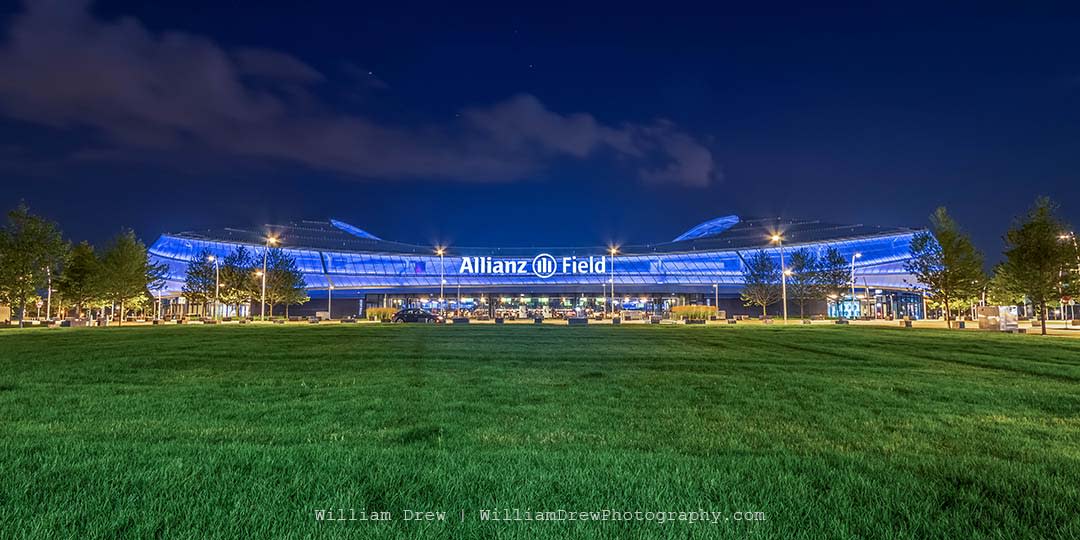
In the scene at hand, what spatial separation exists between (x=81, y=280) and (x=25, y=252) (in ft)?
18.6

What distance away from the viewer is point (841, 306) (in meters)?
83.2

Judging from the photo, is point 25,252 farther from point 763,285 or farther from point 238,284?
point 763,285

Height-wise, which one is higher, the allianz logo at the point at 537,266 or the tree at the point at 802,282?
the allianz logo at the point at 537,266

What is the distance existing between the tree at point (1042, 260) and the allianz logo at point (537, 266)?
7309 cm

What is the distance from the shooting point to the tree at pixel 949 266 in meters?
40.1

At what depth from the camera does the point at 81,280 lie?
4544 centimetres

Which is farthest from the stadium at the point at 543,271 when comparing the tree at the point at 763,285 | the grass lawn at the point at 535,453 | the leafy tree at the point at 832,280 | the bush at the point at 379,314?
the grass lawn at the point at 535,453

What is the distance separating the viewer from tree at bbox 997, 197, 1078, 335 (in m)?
32.4

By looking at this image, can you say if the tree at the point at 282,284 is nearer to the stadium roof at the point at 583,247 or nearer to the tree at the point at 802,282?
the stadium roof at the point at 583,247

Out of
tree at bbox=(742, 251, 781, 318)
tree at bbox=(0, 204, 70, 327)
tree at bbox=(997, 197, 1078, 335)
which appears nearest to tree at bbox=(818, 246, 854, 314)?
tree at bbox=(742, 251, 781, 318)

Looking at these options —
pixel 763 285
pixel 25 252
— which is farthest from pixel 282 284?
pixel 763 285

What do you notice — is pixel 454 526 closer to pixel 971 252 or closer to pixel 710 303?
pixel 971 252

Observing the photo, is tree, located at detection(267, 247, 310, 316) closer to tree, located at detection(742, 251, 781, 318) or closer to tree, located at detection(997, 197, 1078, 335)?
tree, located at detection(742, 251, 781, 318)

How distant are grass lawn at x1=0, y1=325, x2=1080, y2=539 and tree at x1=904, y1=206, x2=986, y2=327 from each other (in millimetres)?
33239
